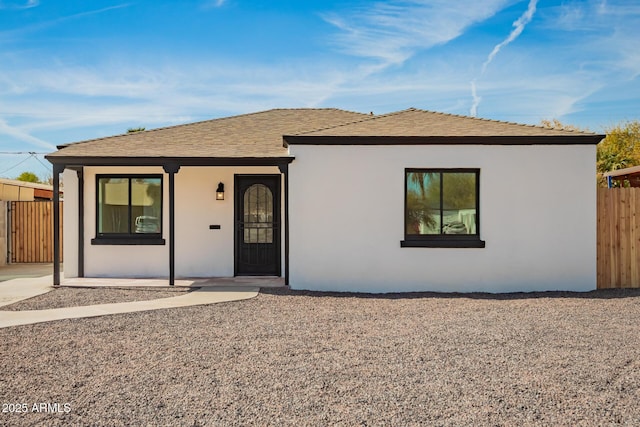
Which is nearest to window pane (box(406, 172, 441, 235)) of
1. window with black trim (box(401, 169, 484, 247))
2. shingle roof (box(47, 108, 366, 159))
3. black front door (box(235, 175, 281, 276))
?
window with black trim (box(401, 169, 484, 247))

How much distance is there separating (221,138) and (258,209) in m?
1.99

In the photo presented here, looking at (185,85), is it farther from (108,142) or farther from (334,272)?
(334,272)

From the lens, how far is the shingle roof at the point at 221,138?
35.5 ft

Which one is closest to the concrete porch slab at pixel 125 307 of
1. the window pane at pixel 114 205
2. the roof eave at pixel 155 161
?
the roof eave at pixel 155 161

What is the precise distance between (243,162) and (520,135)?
5533 mm

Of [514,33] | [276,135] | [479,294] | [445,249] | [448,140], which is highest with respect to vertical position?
[514,33]

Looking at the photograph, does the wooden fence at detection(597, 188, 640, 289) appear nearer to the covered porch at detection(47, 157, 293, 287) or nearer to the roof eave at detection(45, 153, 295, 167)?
the covered porch at detection(47, 157, 293, 287)

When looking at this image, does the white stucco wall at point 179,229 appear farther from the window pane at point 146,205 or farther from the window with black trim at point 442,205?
the window with black trim at point 442,205

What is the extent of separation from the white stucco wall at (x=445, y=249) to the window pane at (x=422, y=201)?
0.24 metres

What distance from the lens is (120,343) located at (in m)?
6.12

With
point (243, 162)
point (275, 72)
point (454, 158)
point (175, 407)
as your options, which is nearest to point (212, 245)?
point (243, 162)

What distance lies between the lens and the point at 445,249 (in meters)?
10.2

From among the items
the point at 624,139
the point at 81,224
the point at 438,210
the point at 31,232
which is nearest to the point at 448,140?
the point at 438,210

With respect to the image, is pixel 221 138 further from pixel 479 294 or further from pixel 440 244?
pixel 479 294
